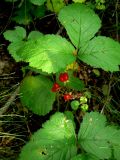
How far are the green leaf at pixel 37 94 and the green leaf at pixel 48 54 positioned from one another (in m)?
0.43

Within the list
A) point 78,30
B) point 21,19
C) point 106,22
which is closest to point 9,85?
point 21,19

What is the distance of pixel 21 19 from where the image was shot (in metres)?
3.03

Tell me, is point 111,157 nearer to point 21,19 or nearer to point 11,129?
point 11,129

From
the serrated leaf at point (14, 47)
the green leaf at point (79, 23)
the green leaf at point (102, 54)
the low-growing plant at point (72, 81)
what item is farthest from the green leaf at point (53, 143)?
the serrated leaf at point (14, 47)

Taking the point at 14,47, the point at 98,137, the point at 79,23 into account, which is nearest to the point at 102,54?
the point at 79,23

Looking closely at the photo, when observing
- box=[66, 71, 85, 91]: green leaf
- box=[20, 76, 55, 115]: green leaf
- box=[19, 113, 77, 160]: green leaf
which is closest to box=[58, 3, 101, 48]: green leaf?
box=[66, 71, 85, 91]: green leaf

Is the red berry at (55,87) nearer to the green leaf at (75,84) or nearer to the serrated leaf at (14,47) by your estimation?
the green leaf at (75,84)

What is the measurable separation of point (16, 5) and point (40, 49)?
111cm

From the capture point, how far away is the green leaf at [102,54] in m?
2.23

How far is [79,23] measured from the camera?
241cm

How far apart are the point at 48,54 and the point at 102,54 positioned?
40 cm

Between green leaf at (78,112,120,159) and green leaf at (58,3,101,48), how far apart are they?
0.57 meters

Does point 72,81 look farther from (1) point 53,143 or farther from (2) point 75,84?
(1) point 53,143

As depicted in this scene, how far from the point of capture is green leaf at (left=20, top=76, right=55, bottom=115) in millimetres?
2547
